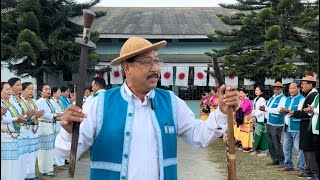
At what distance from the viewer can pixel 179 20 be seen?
19766 millimetres

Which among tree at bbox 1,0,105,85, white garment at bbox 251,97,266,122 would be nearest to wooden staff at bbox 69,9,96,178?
white garment at bbox 251,97,266,122

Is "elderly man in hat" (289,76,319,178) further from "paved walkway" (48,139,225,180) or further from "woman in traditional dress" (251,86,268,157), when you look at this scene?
"woman in traditional dress" (251,86,268,157)

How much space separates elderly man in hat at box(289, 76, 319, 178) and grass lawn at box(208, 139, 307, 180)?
0.54 metres

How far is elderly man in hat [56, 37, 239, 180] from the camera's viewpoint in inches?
105

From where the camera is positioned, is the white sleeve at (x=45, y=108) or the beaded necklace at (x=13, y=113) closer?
the beaded necklace at (x=13, y=113)

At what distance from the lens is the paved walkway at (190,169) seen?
24.8ft

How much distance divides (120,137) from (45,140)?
18.4ft

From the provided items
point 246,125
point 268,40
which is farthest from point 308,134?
point 268,40

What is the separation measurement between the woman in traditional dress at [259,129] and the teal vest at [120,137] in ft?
23.7

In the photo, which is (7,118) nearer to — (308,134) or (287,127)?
(308,134)

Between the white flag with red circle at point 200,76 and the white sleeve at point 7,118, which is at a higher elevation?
the white flag with red circle at point 200,76

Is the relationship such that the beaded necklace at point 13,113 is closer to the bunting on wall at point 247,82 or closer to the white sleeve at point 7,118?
the white sleeve at point 7,118

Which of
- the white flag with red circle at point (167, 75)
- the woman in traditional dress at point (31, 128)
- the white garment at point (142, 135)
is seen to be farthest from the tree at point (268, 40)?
the white garment at point (142, 135)

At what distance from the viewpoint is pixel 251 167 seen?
27.9ft
